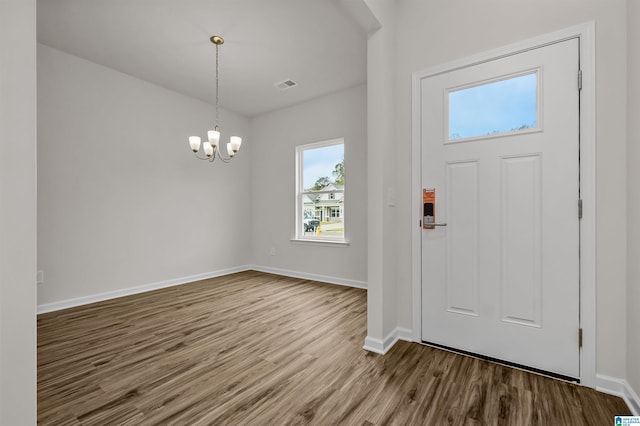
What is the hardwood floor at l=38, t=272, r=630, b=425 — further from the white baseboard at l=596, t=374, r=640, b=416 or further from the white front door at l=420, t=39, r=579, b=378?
the white front door at l=420, t=39, r=579, b=378

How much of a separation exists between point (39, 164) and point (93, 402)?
112 inches

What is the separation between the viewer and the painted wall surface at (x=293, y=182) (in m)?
4.16

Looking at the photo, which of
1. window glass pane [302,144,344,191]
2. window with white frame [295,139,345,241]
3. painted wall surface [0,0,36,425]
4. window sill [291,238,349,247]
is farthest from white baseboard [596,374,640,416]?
window glass pane [302,144,344,191]

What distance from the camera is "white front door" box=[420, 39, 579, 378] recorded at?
5.82ft

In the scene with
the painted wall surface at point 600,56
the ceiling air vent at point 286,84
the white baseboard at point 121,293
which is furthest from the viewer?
the ceiling air vent at point 286,84

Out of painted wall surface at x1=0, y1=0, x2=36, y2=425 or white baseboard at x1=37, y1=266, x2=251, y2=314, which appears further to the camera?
white baseboard at x1=37, y1=266, x2=251, y2=314

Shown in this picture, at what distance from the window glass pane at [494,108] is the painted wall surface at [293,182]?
6.51 feet

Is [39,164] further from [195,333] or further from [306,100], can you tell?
[306,100]

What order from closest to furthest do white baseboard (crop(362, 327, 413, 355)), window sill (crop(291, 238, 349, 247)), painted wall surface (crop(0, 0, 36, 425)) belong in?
painted wall surface (crop(0, 0, 36, 425)) < white baseboard (crop(362, 327, 413, 355)) < window sill (crop(291, 238, 349, 247))

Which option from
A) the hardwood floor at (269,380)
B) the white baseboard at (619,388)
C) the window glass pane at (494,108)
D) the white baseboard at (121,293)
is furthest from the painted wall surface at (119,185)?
the white baseboard at (619,388)

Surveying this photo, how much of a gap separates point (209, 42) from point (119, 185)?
220cm

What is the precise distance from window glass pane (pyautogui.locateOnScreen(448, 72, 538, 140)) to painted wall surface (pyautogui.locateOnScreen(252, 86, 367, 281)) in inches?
78.1

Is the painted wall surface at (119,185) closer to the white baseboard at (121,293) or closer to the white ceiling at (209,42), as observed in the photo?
the white baseboard at (121,293)

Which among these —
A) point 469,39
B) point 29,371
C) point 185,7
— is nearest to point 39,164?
point 185,7
